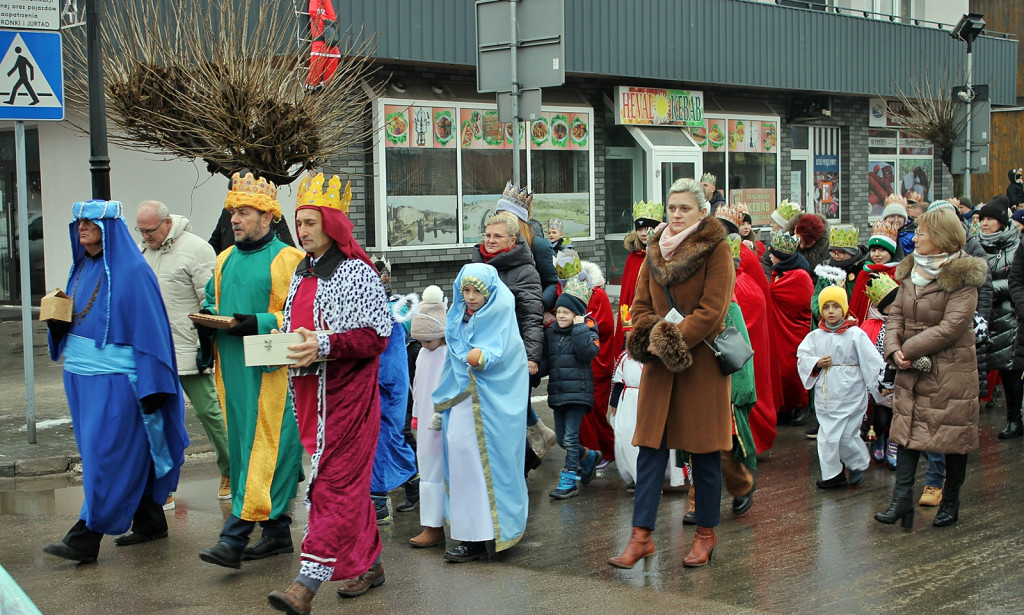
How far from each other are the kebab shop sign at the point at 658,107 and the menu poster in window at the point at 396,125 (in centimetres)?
463

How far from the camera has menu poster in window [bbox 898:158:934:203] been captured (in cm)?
2695

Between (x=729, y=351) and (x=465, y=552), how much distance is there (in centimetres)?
177

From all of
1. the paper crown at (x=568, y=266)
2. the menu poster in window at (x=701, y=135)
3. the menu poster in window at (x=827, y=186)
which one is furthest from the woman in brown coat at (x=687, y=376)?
the menu poster in window at (x=827, y=186)

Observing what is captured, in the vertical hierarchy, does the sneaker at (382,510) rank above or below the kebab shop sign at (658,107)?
below

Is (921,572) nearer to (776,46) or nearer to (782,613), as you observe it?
(782,613)

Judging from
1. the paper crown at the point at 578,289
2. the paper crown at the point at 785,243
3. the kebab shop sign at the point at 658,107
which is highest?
the kebab shop sign at the point at 658,107

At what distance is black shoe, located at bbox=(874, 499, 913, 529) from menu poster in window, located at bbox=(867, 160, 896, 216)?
796 inches

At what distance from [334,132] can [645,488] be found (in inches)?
218

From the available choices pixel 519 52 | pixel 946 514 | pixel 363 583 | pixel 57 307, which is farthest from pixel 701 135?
pixel 363 583

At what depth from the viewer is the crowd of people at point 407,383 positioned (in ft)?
17.1

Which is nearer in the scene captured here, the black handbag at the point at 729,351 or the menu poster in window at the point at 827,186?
the black handbag at the point at 729,351

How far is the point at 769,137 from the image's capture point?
74.3 feet

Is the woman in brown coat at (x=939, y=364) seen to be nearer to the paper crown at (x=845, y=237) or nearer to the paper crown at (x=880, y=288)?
the paper crown at (x=880, y=288)

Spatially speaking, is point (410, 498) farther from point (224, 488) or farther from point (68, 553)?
point (68, 553)
